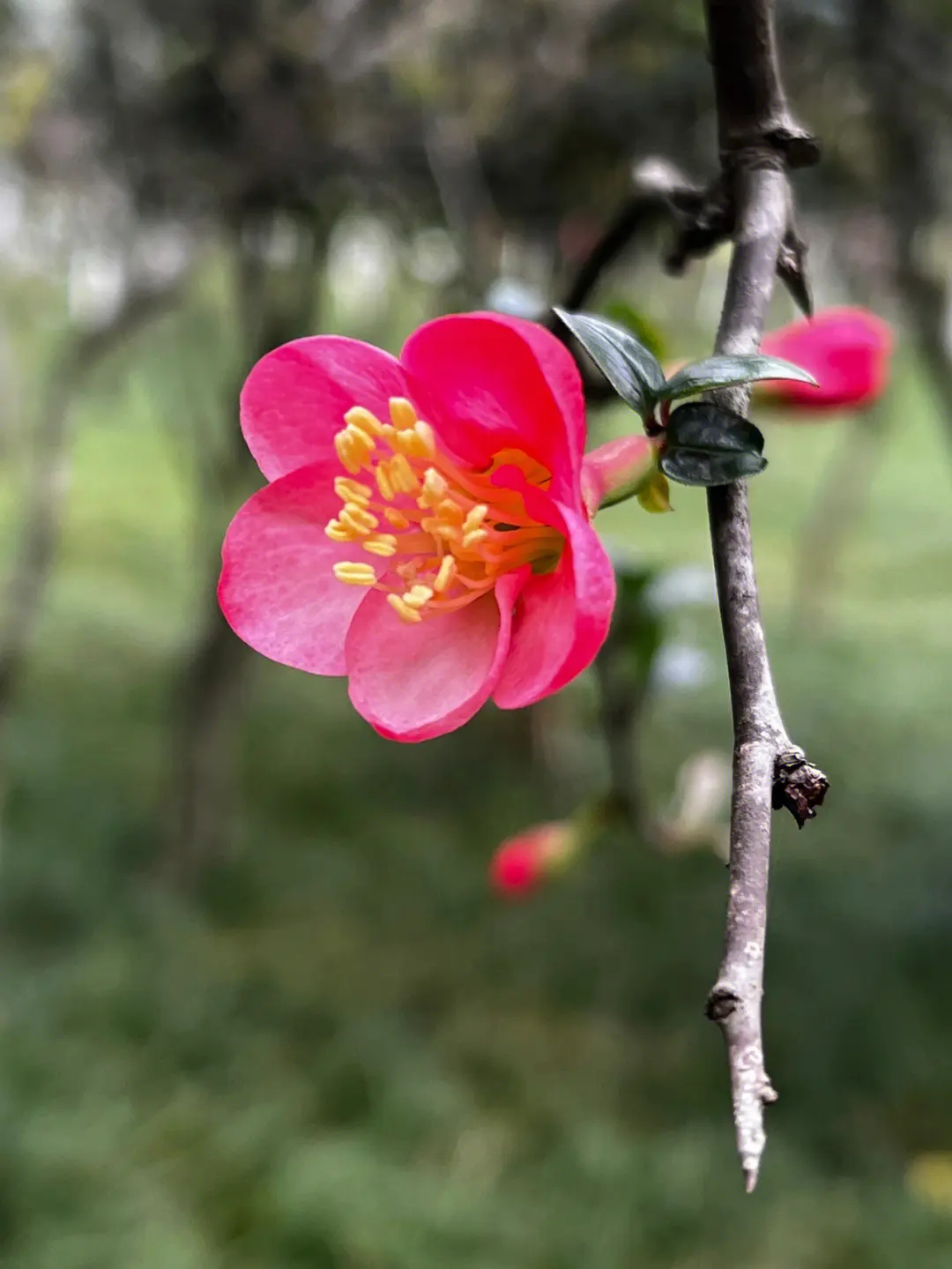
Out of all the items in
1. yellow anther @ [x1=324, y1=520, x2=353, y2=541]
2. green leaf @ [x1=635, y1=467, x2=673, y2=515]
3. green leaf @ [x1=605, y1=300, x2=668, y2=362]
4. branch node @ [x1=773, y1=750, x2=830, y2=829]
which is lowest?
branch node @ [x1=773, y1=750, x2=830, y2=829]

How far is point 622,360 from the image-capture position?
28 cm

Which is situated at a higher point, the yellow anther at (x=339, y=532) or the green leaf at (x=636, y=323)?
the green leaf at (x=636, y=323)

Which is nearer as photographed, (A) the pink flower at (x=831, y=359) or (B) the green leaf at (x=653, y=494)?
(B) the green leaf at (x=653, y=494)

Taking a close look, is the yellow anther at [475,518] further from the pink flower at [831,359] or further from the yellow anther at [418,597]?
the pink flower at [831,359]

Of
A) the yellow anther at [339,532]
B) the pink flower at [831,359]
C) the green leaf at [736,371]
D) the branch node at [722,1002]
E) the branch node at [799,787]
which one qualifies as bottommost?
the branch node at [722,1002]

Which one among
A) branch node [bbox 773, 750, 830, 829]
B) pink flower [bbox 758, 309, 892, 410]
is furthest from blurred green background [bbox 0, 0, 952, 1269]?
branch node [bbox 773, 750, 830, 829]

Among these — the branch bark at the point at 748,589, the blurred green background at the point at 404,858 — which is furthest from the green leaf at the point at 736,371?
the blurred green background at the point at 404,858

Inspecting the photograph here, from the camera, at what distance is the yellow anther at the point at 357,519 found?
29 cm

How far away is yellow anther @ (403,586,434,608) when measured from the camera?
29cm

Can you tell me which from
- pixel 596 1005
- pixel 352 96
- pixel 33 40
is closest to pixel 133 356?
pixel 33 40

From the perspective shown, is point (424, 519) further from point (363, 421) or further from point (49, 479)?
point (49, 479)

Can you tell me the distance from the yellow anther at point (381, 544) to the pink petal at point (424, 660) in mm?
15

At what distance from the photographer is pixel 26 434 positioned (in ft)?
19.3

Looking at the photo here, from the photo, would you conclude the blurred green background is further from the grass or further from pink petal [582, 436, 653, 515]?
pink petal [582, 436, 653, 515]
